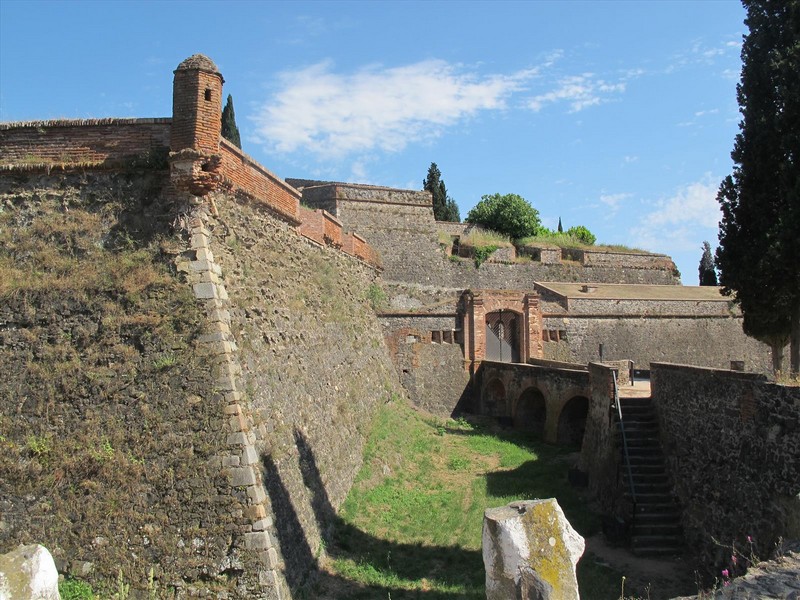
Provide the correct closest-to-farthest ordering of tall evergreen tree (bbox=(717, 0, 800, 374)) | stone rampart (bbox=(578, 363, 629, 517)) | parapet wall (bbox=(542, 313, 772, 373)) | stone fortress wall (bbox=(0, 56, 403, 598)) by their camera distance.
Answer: stone fortress wall (bbox=(0, 56, 403, 598))
tall evergreen tree (bbox=(717, 0, 800, 374))
stone rampart (bbox=(578, 363, 629, 517))
parapet wall (bbox=(542, 313, 772, 373))

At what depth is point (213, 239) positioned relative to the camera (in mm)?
9797

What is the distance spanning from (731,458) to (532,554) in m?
8.12

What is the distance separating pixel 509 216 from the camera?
38094 mm

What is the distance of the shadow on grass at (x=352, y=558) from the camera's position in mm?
9117

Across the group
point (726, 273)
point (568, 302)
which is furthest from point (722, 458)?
point (568, 302)

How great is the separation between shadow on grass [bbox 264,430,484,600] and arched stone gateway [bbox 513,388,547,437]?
11661 millimetres

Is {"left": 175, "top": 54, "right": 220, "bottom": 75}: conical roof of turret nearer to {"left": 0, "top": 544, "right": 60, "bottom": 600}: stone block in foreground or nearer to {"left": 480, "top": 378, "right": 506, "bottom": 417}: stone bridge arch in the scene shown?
{"left": 0, "top": 544, "right": 60, "bottom": 600}: stone block in foreground

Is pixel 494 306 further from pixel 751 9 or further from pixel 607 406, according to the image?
pixel 751 9

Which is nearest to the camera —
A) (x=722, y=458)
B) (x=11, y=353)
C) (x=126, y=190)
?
(x=11, y=353)

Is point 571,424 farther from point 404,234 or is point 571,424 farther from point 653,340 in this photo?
point 404,234

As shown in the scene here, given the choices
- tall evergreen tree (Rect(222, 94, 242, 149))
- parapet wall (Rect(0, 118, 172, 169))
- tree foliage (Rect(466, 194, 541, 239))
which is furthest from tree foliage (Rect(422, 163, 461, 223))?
parapet wall (Rect(0, 118, 172, 169))

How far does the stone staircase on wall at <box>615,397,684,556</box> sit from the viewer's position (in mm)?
12586

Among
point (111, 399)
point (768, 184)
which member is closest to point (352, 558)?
point (111, 399)

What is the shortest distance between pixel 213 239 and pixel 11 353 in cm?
331
